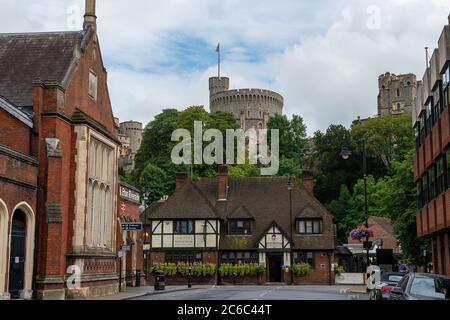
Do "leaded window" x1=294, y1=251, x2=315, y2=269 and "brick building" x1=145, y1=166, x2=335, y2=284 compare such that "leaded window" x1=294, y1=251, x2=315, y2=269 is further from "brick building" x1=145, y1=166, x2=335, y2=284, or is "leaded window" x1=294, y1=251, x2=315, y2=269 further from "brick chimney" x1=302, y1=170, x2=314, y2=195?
"brick chimney" x1=302, y1=170, x2=314, y2=195

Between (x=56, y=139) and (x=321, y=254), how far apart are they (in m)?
35.0

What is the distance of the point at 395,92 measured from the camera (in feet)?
535

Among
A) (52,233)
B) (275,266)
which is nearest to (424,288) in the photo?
(52,233)

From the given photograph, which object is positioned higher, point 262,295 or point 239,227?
point 239,227

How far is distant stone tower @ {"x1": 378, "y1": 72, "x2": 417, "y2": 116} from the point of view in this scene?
15800 centimetres

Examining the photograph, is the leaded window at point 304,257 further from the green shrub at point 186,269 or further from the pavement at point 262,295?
the pavement at point 262,295

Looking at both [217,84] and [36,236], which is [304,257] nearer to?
[36,236]

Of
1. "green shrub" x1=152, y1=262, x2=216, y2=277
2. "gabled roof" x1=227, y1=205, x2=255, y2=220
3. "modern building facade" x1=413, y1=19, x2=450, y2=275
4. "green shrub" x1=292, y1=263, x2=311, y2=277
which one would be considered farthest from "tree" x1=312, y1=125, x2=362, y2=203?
"modern building facade" x1=413, y1=19, x2=450, y2=275

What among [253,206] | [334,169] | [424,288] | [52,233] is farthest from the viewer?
[334,169]

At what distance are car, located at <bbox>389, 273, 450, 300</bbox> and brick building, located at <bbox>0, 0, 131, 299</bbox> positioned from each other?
14.7 m

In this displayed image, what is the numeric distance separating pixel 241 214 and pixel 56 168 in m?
34.0

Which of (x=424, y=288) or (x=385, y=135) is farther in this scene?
(x=385, y=135)

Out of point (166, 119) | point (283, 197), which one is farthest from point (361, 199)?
point (166, 119)

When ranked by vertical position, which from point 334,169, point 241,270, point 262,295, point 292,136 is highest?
point 292,136
